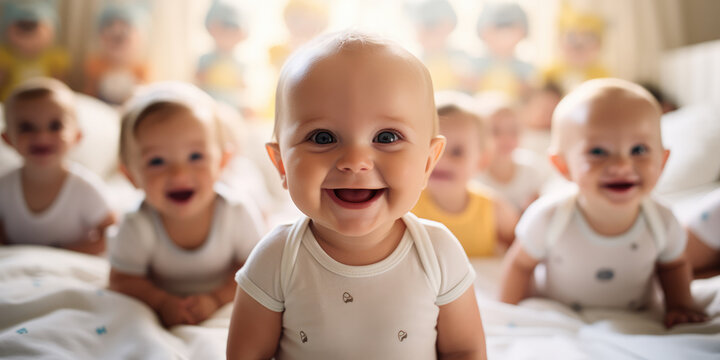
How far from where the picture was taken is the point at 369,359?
747mm

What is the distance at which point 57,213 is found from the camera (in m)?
1.54

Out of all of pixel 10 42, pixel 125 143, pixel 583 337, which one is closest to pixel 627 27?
pixel 583 337

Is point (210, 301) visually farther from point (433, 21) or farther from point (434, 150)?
point (433, 21)

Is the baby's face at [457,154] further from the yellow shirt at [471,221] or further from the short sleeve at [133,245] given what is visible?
the short sleeve at [133,245]

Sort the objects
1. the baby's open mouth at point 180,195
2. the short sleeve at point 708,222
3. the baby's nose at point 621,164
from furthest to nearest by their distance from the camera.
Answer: the short sleeve at point 708,222, the baby's open mouth at point 180,195, the baby's nose at point 621,164

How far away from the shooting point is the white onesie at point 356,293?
0.75 m

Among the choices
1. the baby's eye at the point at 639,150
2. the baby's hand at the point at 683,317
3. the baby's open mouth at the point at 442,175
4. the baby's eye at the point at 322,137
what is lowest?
the baby's hand at the point at 683,317

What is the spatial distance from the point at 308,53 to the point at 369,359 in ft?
1.46

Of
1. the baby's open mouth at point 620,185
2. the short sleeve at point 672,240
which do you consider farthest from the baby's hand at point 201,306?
the short sleeve at point 672,240

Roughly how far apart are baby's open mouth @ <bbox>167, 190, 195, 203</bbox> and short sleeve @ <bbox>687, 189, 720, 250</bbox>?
126 centimetres

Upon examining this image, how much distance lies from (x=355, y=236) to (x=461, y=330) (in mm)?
229

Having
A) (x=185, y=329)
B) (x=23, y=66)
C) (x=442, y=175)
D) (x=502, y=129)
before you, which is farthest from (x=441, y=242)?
(x=23, y=66)

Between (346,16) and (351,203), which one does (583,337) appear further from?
(346,16)

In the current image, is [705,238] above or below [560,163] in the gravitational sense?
below
